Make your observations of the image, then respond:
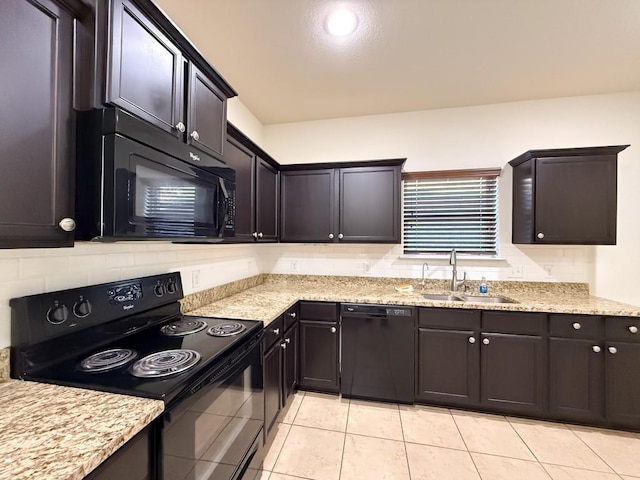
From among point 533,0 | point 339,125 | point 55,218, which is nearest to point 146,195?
point 55,218

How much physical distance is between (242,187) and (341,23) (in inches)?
49.9

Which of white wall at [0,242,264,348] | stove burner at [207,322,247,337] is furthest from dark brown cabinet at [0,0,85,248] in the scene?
stove burner at [207,322,247,337]

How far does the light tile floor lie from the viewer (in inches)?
67.8

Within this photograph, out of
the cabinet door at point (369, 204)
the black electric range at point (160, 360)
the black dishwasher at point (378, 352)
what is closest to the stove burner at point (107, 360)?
the black electric range at point (160, 360)

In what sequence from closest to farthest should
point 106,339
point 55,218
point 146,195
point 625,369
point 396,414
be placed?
point 55,218, point 146,195, point 106,339, point 625,369, point 396,414

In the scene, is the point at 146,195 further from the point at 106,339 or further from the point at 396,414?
the point at 396,414

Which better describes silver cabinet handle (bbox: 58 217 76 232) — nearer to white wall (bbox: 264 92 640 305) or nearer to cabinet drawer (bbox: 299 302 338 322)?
cabinet drawer (bbox: 299 302 338 322)

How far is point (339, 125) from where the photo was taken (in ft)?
10.3

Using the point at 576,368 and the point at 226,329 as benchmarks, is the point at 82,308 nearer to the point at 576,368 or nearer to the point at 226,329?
the point at 226,329

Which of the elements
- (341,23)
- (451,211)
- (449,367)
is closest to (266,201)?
(341,23)

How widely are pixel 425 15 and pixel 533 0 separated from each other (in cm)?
58

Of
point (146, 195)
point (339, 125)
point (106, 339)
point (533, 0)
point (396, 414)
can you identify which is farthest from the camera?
point (339, 125)

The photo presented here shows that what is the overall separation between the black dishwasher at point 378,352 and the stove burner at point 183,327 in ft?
4.07

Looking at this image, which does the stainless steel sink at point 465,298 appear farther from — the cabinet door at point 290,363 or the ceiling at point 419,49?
the ceiling at point 419,49
